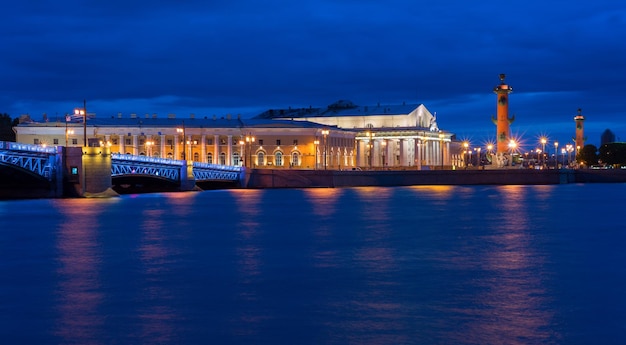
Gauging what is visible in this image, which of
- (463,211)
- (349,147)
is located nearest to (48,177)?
(463,211)

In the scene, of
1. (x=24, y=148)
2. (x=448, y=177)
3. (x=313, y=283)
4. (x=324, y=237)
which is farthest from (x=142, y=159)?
(x=313, y=283)

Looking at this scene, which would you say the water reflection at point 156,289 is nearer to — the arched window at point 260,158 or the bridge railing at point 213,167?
the bridge railing at point 213,167

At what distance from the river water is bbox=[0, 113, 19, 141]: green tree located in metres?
73.1

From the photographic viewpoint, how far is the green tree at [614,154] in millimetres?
107188

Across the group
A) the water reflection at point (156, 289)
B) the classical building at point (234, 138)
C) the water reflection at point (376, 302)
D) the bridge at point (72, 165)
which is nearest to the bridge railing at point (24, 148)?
the bridge at point (72, 165)

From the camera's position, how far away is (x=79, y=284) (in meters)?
14.4

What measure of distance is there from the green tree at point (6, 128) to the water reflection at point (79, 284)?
2897 inches

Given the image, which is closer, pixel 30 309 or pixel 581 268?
pixel 30 309

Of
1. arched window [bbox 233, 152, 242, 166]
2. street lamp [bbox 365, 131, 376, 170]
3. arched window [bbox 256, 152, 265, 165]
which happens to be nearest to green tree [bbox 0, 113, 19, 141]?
arched window [bbox 233, 152, 242, 166]

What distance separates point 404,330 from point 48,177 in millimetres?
39550

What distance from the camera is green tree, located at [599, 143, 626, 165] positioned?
4220 inches

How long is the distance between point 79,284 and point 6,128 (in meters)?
89.0

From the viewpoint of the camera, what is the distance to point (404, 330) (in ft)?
35.1

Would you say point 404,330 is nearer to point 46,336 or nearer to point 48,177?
point 46,336
